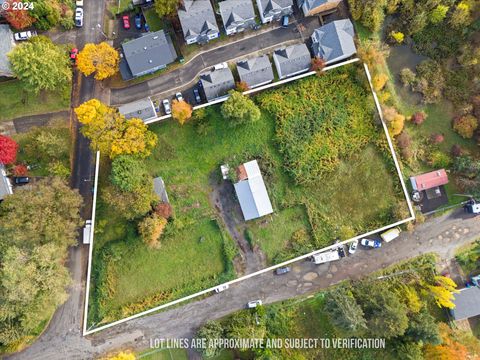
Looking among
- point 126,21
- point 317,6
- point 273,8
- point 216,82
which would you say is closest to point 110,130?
point 216,82

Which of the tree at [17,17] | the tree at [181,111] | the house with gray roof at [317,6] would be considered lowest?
the tree at [181,111]

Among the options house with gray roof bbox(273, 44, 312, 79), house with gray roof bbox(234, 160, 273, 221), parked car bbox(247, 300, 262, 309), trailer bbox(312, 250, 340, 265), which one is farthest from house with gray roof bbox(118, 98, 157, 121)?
trailer bbox(312, 250, 340, 265)

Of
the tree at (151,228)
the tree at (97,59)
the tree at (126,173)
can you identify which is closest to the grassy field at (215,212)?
the tree at (151,228)

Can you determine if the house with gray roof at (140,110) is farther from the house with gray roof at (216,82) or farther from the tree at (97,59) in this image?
the house with gray roof at (216,82)

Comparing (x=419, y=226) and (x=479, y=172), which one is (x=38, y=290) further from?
(x=479, y=172)

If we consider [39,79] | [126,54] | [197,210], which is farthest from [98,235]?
[126,54]

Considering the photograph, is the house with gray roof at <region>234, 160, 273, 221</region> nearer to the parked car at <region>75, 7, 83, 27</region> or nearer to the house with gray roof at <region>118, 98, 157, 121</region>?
the house with gray roof at <region>118, 98, 157, 121</region>
